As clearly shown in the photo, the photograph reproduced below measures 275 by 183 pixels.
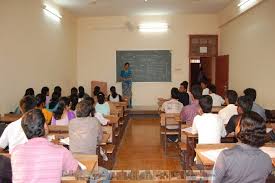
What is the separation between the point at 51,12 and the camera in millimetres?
8156

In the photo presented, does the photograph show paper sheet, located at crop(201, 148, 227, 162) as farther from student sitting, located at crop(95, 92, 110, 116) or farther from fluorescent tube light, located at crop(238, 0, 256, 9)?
fluorescent tube light, located at crop(238, 0, 256, 9)

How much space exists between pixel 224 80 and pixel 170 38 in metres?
2.46

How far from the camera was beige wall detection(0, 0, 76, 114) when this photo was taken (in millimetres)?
5902

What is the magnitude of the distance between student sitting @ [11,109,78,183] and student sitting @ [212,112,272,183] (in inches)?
37.0

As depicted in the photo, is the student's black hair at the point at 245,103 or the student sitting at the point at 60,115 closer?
the student's black hair at the point at 245,103

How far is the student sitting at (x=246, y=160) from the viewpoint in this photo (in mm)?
1860

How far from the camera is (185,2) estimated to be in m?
8.56

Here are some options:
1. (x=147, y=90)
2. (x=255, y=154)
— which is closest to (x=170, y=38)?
(x=147, y=90)

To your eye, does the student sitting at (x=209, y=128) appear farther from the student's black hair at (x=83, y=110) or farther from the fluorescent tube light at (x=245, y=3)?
the fluorescent tube light at (x=245, y=3)

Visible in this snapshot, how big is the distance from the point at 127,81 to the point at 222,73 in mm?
3133

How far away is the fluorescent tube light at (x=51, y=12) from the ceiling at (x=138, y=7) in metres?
0.27

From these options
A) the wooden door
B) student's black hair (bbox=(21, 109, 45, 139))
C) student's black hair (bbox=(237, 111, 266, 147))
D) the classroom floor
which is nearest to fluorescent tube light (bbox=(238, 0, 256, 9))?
the wooden door

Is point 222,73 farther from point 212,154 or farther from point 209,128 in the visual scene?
point 212,154

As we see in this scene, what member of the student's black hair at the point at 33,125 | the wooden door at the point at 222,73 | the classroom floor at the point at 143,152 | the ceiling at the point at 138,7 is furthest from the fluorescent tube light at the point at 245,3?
the student's black hair at the point at 33,125
